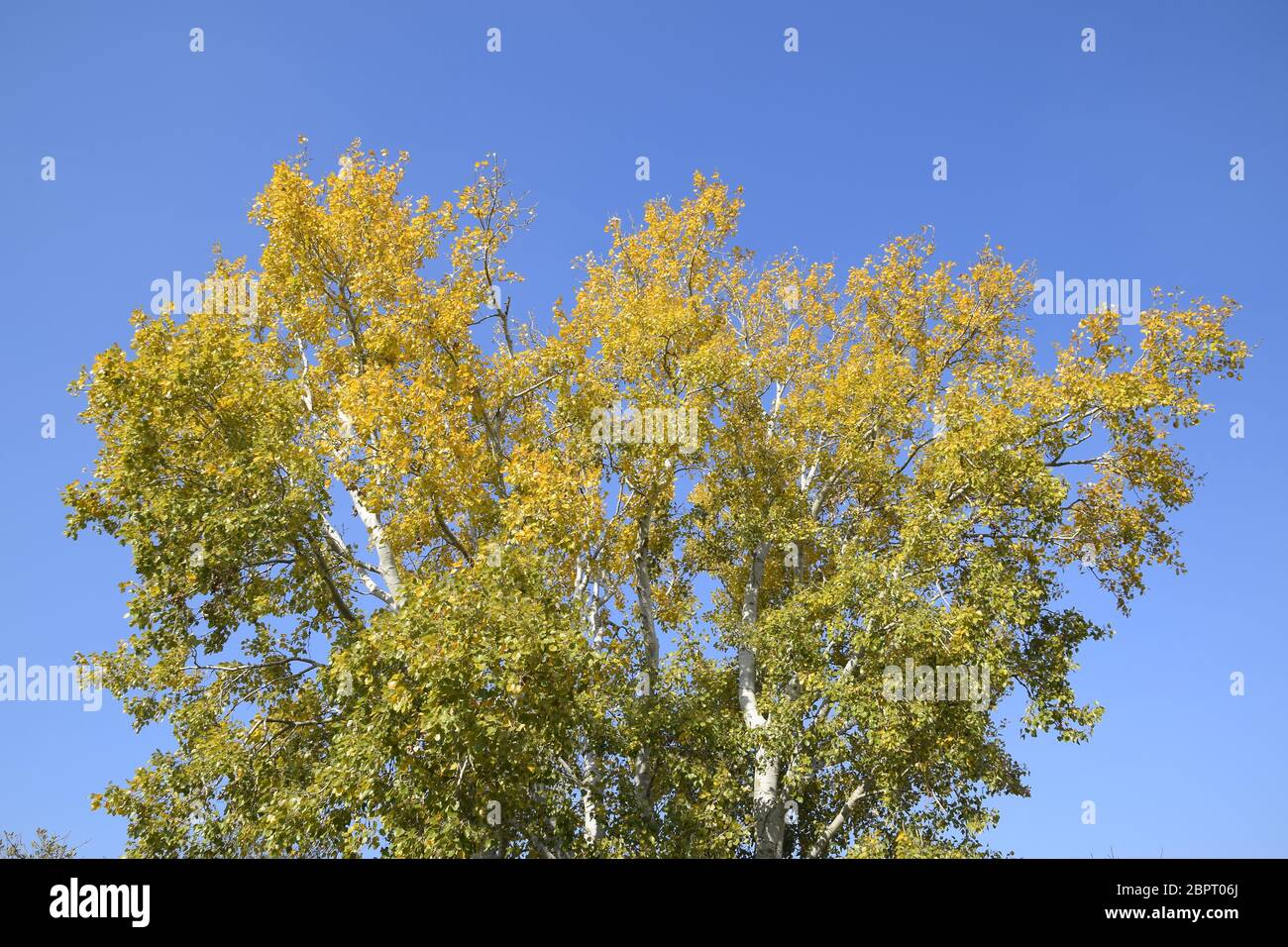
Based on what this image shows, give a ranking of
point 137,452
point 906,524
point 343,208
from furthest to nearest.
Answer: point 343,208, point 906,524, point 137,452

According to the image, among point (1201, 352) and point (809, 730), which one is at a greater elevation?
point (1201, 352)

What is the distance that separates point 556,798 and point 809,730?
17.9 ft

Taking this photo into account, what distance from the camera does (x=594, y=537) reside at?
63.8ft

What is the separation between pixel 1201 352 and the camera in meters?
20.0

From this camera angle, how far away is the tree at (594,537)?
51.2ft

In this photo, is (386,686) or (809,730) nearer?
(386,686)

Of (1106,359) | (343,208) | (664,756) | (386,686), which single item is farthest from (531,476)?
(1106,359)

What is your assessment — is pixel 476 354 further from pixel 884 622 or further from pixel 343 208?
pixel 884 622

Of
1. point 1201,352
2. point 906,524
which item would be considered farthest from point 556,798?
point 1201,352

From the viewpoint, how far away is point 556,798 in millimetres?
17453

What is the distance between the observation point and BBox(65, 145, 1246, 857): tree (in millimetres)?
15594
